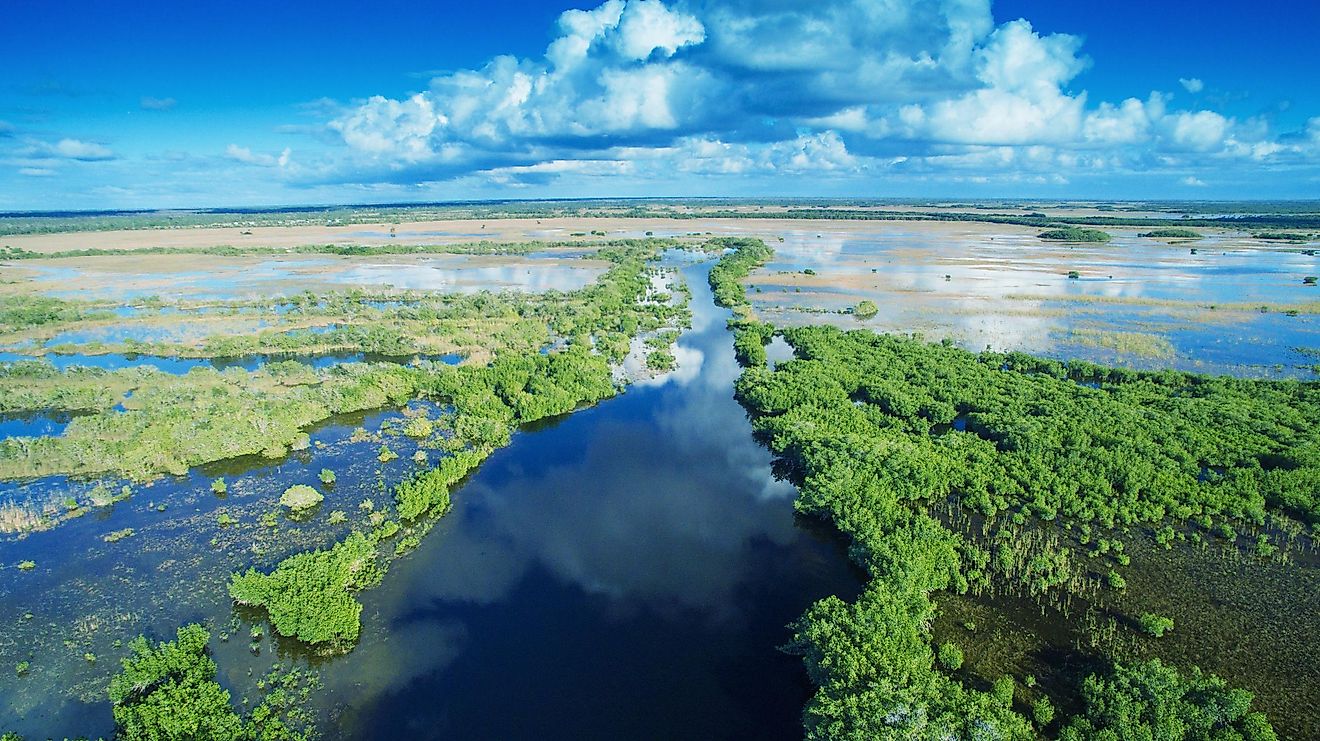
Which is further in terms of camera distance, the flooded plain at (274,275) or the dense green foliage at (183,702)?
the flooded plain at (274,275)

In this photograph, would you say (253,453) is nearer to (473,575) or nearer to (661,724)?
(473,575)

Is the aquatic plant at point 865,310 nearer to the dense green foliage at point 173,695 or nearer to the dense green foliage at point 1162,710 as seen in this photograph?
the dense green foliage at point 1162,710

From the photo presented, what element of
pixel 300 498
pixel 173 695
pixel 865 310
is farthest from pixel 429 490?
pixel 865 310

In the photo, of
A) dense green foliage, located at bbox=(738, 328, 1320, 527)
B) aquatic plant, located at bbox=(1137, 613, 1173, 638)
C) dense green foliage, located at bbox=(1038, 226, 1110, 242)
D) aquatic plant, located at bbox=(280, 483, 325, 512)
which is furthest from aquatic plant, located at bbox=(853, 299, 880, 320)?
dense green foliage, located at bbox=(1038, 226, 1110, 242)

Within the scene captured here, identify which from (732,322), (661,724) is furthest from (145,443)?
(732,322)

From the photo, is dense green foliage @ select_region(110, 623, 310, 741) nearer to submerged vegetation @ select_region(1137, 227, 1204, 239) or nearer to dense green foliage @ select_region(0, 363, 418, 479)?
dense green foliage @ select_region(0, 363, 418, 479)

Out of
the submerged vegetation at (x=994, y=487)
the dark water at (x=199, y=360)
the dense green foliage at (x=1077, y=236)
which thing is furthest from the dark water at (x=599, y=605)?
the dense green foliage at (x=1077, y=236)

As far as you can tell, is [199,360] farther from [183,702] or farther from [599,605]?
[599,605]
